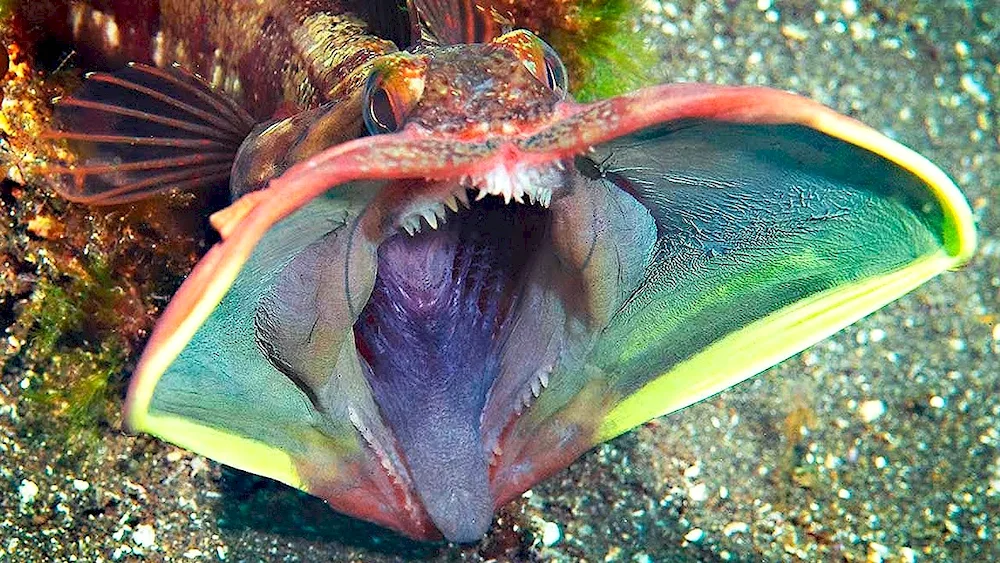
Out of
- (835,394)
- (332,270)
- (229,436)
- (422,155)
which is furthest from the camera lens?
(835,394)

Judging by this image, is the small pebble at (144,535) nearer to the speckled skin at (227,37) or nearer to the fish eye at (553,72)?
the speckled skin at (227,37)

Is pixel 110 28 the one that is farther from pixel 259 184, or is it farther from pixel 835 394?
pixel 835 394

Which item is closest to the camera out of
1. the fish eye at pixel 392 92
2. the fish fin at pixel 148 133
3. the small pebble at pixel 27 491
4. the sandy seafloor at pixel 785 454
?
the fish eye at pixel 392 92

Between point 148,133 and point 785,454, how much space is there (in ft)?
9.37

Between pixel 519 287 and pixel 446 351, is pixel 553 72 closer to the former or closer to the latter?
pixel 519 287

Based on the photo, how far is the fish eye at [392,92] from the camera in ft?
5.65

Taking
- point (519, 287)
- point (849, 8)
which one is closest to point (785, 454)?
point (519, 287)

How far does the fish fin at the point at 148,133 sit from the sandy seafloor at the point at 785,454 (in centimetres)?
93

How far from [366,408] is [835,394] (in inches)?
103

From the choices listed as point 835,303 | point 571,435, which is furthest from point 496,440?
point 835,303

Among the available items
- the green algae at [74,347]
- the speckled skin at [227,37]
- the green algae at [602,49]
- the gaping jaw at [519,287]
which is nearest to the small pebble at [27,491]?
the green algae at [74,347]

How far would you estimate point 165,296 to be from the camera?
10.0 feet

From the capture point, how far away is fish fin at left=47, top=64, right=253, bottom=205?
8.30ft

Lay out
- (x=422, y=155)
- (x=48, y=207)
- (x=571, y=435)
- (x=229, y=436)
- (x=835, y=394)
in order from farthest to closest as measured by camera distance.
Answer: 1. (x=835, y=394)
2. (x=48, y=207)
3. (x=571, y=435)
4. (x=229, y=436)
5. (x=422, y=155)
